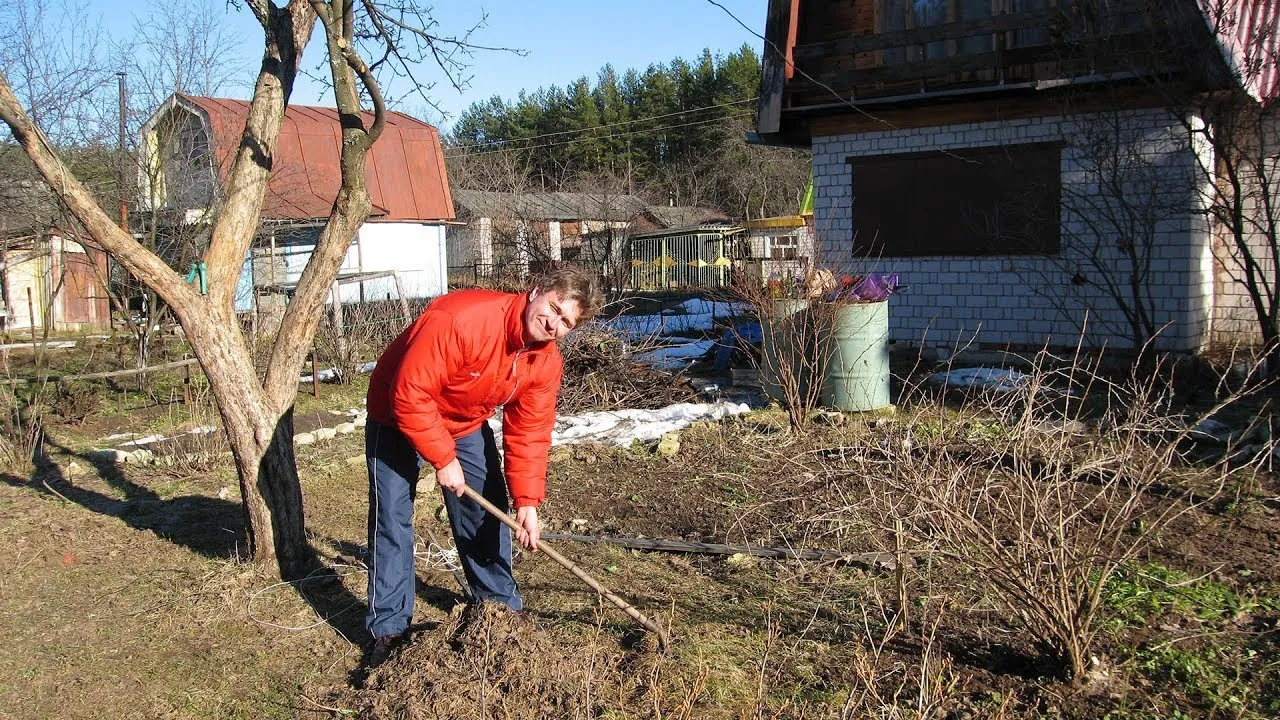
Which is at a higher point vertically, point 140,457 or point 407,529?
point 407,529

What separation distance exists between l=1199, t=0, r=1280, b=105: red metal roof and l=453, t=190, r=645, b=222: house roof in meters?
16.0

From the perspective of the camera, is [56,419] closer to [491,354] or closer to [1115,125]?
[491,354]

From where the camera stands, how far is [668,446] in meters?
7.12

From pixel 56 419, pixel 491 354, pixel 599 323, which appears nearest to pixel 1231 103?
pixel 599 323

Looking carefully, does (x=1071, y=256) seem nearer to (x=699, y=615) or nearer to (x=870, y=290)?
(x=870, y=290)

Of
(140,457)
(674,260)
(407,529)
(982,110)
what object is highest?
(982,110)

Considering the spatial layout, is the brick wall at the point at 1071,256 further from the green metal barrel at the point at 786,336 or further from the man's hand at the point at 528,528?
the man's hand at the point at 528,528

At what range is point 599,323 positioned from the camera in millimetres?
9312

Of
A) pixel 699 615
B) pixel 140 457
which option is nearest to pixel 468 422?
pixel 699 615

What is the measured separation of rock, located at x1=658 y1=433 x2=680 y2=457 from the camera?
23.2 ft

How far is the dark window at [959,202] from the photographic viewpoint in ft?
35.4

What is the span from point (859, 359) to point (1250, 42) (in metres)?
4.62

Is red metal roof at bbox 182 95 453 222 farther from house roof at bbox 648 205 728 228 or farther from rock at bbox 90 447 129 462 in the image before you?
house roof at bbox 648 205 728 228

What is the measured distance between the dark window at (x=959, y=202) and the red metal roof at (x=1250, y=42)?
2.03m
